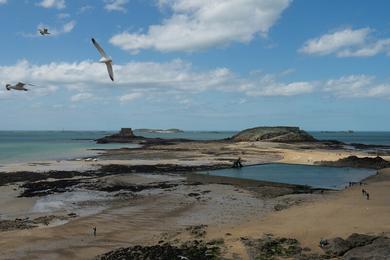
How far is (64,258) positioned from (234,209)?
9192 millimetres

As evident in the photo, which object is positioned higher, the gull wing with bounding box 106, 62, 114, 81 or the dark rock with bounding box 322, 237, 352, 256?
the gull wing with bounding box 106, 62, 114, 81

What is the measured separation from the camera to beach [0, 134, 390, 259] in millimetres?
15391

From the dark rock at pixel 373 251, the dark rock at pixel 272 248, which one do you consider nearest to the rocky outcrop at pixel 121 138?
the dark rock at pixel 272 248

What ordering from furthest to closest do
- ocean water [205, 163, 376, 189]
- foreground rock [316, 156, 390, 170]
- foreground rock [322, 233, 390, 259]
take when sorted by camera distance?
1. foreground rock [316, 156, 390, 170]
2. ocean water [205, 163, 376, 189]
3. foreground rock [322, 233, 390, 259]

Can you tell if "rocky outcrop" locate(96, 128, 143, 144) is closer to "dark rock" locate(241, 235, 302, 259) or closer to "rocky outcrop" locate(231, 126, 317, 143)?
"rocky outcrop" locate(231, 126, 317, 143)

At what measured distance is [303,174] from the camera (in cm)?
3744

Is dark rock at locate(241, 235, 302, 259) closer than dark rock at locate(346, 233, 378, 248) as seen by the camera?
No

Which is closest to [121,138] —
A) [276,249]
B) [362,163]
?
[362,163]

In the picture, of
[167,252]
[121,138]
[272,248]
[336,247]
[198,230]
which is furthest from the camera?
[121,138]

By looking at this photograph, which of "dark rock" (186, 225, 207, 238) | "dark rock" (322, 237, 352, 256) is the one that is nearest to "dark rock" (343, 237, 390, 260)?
"dark rock" (322, 237, 352, 256)

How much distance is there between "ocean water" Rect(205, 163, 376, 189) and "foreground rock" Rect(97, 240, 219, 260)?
55.6ft

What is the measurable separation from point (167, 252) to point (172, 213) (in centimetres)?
692

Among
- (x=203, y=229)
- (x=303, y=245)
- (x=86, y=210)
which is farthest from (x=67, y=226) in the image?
(x=303, y=245)

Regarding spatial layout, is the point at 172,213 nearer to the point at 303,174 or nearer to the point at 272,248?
the point at 272,248
